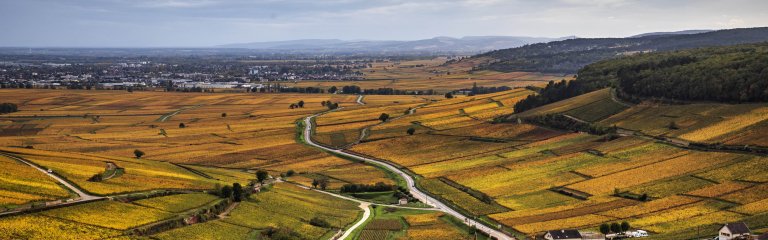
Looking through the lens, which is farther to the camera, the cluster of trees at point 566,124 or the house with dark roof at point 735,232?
the cluster of trees at point 566,124

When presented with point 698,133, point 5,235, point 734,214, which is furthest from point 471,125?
point 5,235

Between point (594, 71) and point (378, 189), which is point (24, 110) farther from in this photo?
point (594, 71)

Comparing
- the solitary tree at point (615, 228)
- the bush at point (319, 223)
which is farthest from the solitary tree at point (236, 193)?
the solitary tree at point (615, 228)

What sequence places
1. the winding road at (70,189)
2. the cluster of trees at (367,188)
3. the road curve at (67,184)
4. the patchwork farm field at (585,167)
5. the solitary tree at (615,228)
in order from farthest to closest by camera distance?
the cluster of trees at (367,188)
the patchwork farm field at (585,167)
the solitary tree at (615,228)
the road curve at (67,184)
the winding road at (70,189)

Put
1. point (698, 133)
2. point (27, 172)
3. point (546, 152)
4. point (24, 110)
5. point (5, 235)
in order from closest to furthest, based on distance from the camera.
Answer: point (5, 235) < point (27, 172) < point (698, 133) < point (546, 152) < point (24, 110)

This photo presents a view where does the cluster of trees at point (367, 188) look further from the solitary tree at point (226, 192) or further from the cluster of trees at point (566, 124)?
the cluster of trees at point (566, 124)

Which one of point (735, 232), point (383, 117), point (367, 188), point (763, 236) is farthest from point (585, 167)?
point (383, 117)

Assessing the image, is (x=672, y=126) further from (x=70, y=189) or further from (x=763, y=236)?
(x=70, y=189)
